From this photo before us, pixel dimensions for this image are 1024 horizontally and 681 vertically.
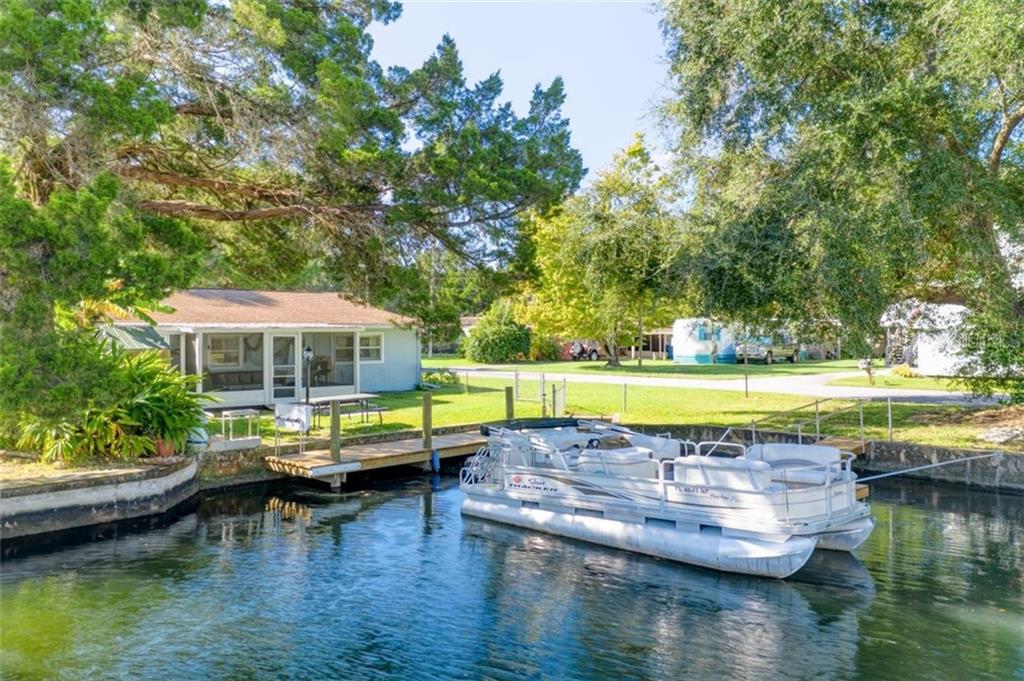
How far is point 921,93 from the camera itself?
12.7m

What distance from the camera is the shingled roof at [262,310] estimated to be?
20.6 metres

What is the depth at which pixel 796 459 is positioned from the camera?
1076 cm

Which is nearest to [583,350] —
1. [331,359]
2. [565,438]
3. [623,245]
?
[331,359]

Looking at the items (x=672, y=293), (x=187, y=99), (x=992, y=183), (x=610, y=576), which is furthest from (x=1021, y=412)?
(x=187, y=99)

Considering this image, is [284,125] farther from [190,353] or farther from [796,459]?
[190,353]

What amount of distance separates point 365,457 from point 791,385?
60.8 feet

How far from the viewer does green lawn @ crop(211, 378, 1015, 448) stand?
16578mm

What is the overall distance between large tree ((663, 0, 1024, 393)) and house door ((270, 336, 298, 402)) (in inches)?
514

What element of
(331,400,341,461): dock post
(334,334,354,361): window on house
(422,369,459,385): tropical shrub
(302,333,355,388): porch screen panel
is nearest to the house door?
(302,333,355,388): porch screen panel

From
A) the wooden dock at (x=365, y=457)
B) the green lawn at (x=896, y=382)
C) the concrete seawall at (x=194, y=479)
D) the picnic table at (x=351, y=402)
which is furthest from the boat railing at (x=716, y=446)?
the green lawn at (x=896, y=382)

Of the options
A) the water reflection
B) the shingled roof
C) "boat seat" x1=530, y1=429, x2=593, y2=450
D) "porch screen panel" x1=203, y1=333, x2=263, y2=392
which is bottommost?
the water reflection

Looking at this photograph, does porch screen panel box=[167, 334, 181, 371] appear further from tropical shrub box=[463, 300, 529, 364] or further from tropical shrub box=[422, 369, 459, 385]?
tropical shrub box=[463, 300, 529, 364]

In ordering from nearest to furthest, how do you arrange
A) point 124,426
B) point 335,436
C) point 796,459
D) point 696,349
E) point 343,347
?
point 796,459, point 124,426, point 335,436, point 343,347, point 696,349

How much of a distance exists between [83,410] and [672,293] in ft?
37.5
